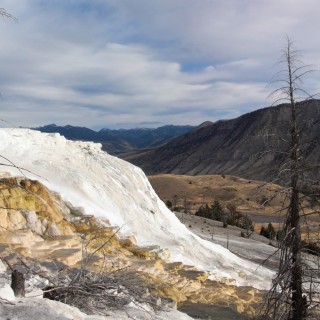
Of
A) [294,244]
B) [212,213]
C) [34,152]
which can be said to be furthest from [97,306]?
[212,213]

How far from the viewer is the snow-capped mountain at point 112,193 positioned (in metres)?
22.0

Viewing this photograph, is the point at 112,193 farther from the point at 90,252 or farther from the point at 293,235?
the point at 293,235

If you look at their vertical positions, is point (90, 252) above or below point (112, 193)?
below

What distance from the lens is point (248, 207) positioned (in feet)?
347

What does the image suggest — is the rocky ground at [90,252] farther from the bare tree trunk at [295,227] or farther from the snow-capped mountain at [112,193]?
the bare tree trunk at [295,227]

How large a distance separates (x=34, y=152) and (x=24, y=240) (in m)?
7.98

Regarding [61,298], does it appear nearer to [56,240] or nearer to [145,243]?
[56,240]

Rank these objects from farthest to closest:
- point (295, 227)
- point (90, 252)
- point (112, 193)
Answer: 1. point (112, 193)
2. point (90, 252)
3. point (295, 227)

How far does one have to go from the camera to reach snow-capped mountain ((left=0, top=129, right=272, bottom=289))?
867 inches

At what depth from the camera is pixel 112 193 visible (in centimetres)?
2425

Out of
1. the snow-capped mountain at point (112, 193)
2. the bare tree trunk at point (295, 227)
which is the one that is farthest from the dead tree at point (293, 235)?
the snow-capped mountain at point (112, 193)

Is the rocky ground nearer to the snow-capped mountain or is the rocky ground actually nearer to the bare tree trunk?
the snow-capped mountain

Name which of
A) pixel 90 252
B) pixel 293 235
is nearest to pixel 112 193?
pixel 90 252

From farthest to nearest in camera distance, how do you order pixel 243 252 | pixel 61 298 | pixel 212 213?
pixel 212 213, pixel 243 252, pixel 61 298
